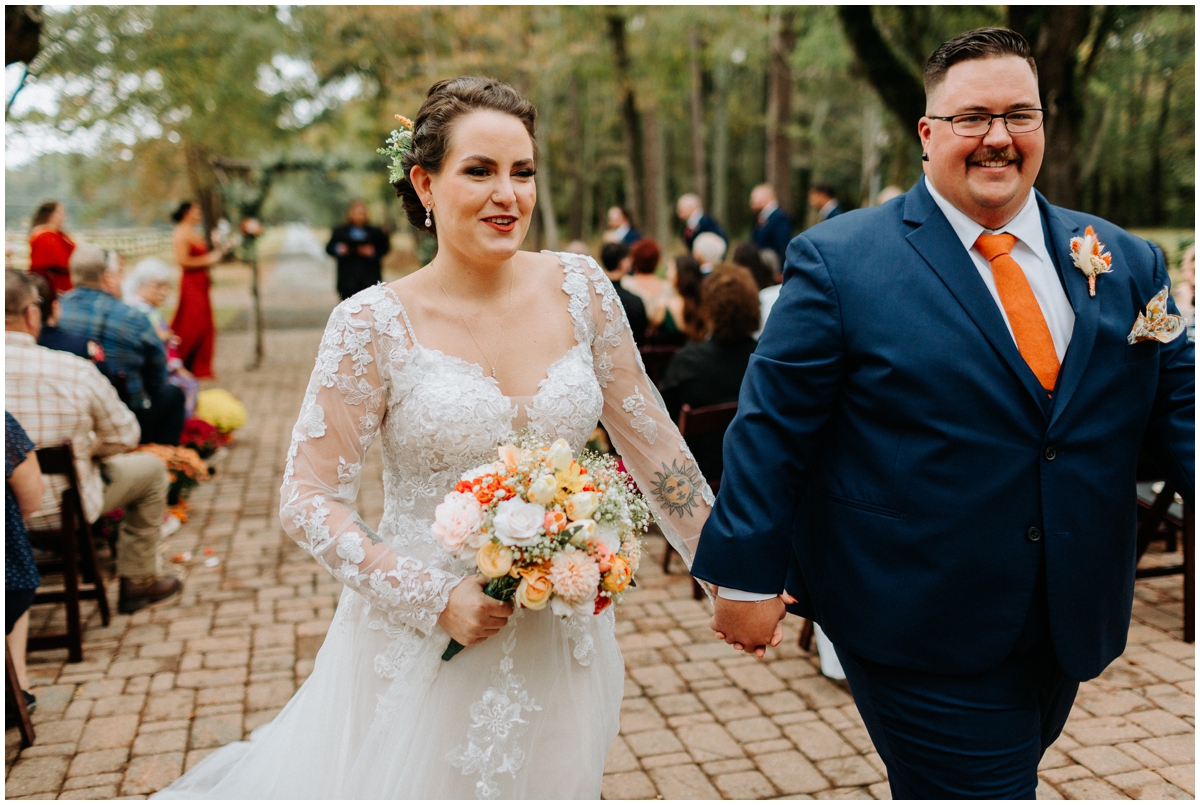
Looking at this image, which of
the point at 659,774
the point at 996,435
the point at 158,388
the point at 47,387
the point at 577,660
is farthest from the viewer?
the point at 158,388

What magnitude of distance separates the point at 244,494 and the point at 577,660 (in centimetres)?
600

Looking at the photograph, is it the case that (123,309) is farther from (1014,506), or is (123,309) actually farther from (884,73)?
(884,73)

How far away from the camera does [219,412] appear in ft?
29.8

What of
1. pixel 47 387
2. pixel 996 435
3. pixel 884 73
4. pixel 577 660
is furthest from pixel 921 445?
pixel 884 73

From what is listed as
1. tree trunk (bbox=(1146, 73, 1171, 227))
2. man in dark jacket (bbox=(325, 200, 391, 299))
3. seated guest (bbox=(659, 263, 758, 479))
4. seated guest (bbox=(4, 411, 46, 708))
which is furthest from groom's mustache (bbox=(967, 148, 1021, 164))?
tree trunk (bbox=(1146, 73, 1171, 227))

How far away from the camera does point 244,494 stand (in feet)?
25.8

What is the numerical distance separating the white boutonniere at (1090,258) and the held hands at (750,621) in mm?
1098

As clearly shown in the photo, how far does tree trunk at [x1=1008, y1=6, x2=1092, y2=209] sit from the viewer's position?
27.1 feet

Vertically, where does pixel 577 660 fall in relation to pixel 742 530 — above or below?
below

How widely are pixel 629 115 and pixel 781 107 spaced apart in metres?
3.50

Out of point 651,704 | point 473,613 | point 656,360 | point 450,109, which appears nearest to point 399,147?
point 450,109

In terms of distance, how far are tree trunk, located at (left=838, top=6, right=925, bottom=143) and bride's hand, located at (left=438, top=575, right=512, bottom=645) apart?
909 cm

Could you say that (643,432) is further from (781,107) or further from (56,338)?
(781,107)

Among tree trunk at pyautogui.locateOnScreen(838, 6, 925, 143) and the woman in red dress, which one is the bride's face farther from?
tree trunk at pyautogui.locateOnScreen(838, 6, 925, 143)
